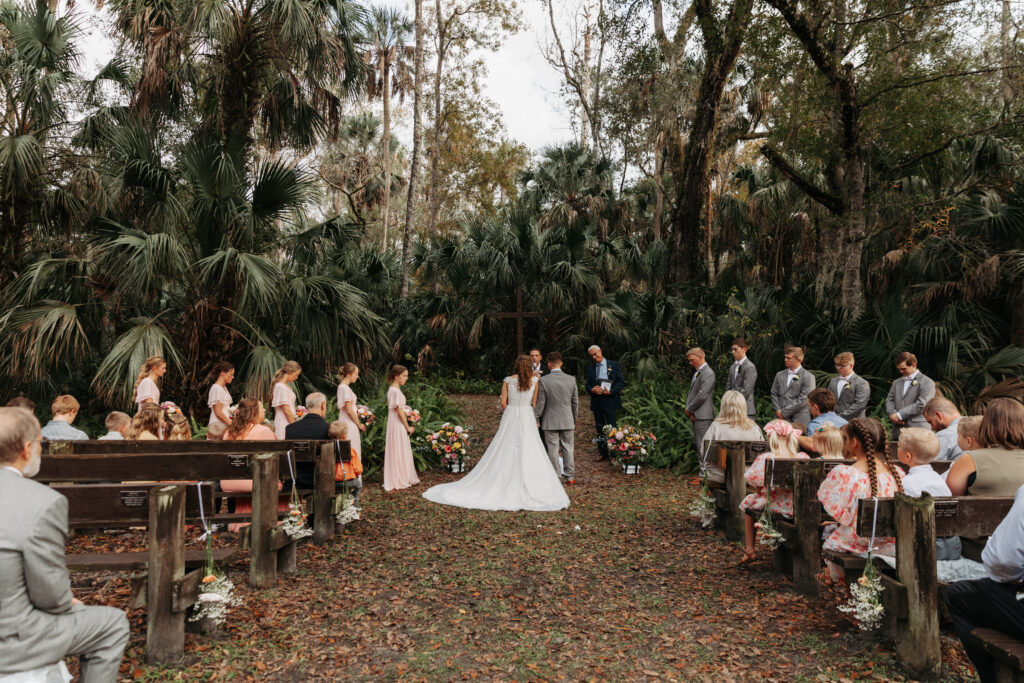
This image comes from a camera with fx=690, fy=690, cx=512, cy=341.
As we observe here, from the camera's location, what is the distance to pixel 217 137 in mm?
11734

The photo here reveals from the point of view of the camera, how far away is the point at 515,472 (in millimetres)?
9055

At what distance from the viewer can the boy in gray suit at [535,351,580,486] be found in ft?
32.3

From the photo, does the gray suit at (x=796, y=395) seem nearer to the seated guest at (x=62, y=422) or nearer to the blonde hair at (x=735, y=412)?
the blonde hair at (x=735, y=412)

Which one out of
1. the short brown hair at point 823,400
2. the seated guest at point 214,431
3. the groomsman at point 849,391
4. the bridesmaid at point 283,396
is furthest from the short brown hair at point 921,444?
the seated guest at point 214,431

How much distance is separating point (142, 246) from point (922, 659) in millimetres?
9657

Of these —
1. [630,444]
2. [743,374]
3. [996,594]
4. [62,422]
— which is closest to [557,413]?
[630,444]

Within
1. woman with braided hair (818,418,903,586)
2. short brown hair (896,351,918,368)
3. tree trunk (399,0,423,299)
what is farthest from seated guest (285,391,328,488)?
tree trunk (399,0,423,299)

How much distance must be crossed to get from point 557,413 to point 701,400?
6.72 ft

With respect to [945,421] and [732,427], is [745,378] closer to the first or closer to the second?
[732,427]

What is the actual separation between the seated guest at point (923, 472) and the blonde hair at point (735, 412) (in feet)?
8.19

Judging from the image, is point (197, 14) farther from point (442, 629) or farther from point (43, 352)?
point (442, 629)

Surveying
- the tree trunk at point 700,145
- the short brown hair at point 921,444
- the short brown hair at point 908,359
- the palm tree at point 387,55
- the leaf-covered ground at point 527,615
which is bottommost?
the leaf-covered ground at point 527,615

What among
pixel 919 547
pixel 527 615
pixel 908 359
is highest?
pixel 908 359

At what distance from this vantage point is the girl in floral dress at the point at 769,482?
568 cm
